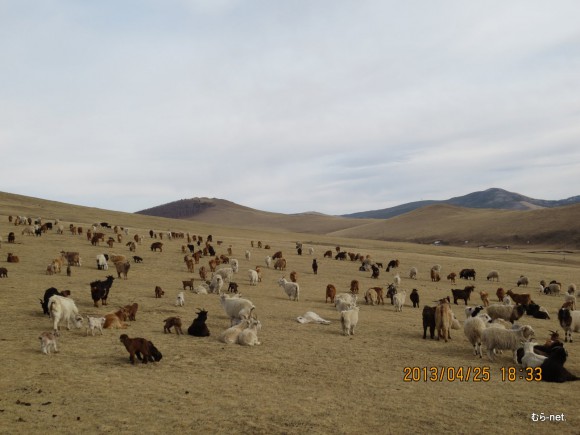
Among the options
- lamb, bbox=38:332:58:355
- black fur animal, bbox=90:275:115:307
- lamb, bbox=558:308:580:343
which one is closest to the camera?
lamb, bbox=38:332:58:355

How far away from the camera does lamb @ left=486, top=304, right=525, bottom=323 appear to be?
18750 millimetres

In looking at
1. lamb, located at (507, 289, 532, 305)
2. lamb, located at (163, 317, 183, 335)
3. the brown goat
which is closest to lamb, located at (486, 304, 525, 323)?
lamb, located at (507, 289, 532, 305)

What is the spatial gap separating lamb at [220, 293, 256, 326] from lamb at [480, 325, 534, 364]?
770cm

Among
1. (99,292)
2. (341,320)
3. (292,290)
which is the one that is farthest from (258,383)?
(292,290)

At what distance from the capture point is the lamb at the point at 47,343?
11188 mm

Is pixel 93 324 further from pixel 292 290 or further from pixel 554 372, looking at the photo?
pixel 554 372

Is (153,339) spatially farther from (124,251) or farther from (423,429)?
(124,251)

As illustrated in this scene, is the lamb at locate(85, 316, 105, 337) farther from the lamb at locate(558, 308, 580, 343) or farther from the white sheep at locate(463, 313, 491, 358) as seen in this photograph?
the lamb at locate(558, 308, 580, 343)

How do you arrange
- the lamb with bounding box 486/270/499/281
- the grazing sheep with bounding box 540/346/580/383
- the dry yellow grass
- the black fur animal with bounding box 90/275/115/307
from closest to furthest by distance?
the dry yellow grass
the grazing sheep with bounding box 540/346/580/383
the black fur animal with bounding box 90/275/115/307
the lamb with bounding box 486/270/499/281

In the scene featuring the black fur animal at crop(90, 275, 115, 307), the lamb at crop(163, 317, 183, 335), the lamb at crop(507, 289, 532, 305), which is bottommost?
the lamb at crop(507, 289, 532, 305)

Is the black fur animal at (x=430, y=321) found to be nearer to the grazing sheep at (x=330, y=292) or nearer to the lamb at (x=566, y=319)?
the lamb at (x=566, y=319)

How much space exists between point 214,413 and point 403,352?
6899 millimetres

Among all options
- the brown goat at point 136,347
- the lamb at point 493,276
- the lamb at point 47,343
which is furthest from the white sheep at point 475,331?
the lamb at point 493,276

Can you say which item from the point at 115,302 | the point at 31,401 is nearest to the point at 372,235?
the point at 115,302
